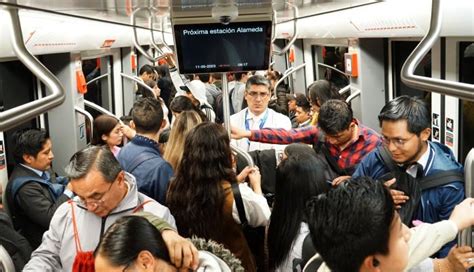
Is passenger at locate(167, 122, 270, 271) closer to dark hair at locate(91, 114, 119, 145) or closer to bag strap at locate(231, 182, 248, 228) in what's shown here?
bag strap at locate(231, 182, 248, 228)

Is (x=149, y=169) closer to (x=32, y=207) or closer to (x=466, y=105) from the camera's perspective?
(x=32, y=207)

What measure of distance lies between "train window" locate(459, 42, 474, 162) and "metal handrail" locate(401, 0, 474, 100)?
6.61ft

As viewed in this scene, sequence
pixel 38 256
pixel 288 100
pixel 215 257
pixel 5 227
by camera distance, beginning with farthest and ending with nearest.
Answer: pixel 288 100 → pixel 5 227 → pixel 38 256 → pixel 215 257

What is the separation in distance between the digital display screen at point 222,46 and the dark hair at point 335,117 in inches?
20.1

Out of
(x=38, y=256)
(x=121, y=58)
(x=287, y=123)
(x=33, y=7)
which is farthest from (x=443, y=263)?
(x=121, y=58)

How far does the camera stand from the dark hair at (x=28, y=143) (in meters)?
3.27

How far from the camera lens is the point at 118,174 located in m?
2.18

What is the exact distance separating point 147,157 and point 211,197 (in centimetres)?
68

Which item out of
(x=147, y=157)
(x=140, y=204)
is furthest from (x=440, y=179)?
(x=147, y=157)

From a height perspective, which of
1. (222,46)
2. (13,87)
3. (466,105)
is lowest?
(466,105)

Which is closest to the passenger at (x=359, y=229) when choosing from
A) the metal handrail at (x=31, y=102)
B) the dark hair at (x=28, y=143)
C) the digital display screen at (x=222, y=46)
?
the metal handrail at (x=31, y=102)

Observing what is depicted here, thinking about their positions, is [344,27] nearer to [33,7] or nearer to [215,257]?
[33,7]

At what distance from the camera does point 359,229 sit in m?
1.39

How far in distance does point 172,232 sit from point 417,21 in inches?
92.2
